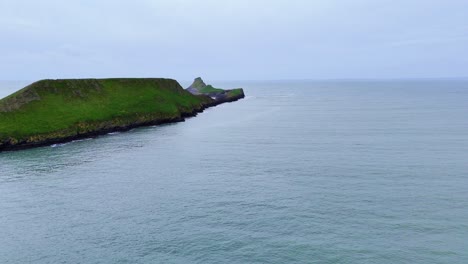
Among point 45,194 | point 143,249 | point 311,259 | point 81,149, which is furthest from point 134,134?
point 311,259

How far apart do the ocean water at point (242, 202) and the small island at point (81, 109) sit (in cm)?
1098

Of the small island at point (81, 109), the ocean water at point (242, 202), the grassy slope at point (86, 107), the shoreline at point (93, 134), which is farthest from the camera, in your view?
the grassy slope at point (86, 107)

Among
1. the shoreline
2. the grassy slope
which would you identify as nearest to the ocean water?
the shoreline

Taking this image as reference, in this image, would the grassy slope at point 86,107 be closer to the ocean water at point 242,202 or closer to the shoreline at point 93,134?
the shoreline at point 93,134

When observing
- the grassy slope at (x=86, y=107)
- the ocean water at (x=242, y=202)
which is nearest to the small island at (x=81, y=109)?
the grassy slope at (x=86, y=107)

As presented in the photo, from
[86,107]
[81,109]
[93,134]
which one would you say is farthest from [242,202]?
[86,107]

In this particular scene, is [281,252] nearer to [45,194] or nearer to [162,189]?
[162,189]

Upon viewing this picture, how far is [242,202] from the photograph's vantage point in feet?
132

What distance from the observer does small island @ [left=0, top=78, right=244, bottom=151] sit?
8394 cm

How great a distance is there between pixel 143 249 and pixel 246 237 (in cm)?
904

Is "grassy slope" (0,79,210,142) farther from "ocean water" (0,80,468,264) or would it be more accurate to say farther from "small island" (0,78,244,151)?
"ocean water" (0,80,468,264)

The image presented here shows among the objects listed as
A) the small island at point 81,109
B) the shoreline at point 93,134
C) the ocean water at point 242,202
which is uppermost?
the small island at point 81,109

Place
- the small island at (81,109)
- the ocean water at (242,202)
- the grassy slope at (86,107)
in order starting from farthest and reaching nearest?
the grassy slope at (86,107), the small island at (81,109), the ocean water at (242,202)

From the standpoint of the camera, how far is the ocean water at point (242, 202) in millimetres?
29391
